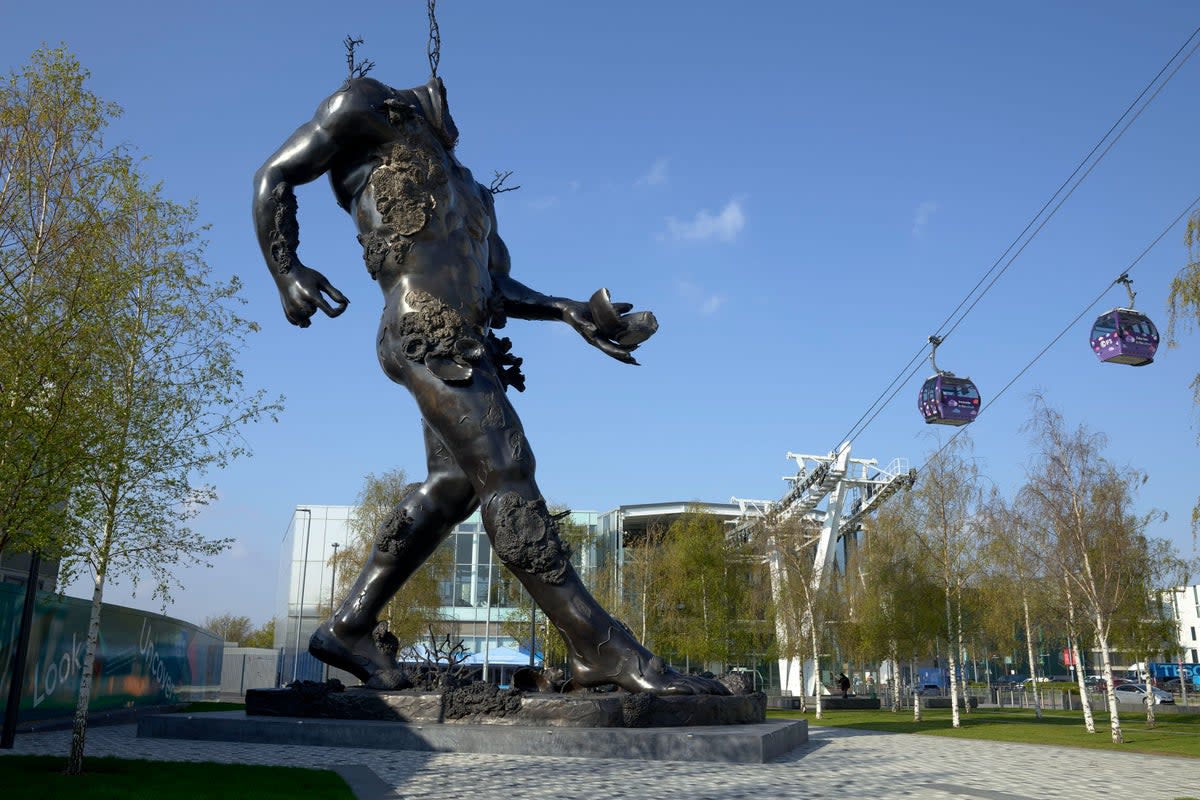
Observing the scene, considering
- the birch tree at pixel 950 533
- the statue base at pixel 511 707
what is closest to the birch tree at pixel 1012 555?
the birch tree at pixel 950 533

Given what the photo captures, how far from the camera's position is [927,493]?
84.7 ft

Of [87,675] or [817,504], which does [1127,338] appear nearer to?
[87,675]

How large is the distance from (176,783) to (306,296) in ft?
10.6

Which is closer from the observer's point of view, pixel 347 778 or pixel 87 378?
pixel 347 778

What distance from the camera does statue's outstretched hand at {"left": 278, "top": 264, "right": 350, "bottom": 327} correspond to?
22.7ft

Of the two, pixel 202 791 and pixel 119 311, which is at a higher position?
pixel 119 311

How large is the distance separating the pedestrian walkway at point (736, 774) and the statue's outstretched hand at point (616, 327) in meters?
3.04

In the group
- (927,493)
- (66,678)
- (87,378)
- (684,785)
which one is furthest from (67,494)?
(927,493)

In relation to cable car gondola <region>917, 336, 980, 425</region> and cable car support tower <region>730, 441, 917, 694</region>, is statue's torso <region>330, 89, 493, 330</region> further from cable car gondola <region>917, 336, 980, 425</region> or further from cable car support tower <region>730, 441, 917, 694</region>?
cable car support tower <region>730, 441, 917, 694</region>

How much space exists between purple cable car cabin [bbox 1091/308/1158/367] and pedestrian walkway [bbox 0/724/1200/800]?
18.6 feet

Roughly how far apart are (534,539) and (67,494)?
3.18m

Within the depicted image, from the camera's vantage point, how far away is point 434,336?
23.4 feet

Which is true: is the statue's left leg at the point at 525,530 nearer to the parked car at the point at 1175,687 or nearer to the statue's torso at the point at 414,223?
the statue's torso at the point at 414,223

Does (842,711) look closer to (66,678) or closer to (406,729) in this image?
(66,678)
